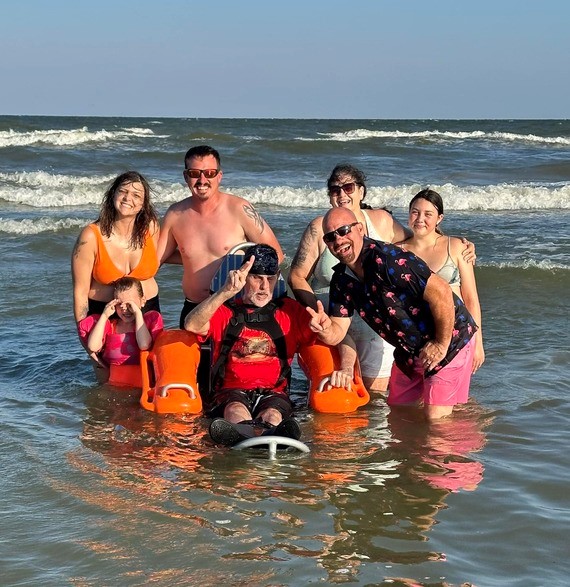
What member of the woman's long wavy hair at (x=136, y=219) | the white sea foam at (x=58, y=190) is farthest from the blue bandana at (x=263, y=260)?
the white sea foam at (x=58, y=190)

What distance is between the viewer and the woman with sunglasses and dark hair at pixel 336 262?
610cm

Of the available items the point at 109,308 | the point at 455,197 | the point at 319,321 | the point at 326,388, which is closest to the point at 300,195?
the point at 455,197

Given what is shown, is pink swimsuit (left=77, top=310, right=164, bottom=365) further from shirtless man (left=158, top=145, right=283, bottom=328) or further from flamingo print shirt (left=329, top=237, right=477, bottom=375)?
flamingo print shirt (left=329, top=237, right=477, bottom=375)

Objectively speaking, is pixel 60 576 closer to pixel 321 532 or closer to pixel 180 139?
pixel 321 532

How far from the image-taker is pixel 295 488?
470 centimetres

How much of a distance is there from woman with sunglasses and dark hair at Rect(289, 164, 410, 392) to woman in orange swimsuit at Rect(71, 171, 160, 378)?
1048 mm

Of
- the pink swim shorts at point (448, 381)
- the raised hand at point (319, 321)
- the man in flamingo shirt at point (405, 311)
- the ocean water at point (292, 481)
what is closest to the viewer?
the ocean water at point (292, 481)

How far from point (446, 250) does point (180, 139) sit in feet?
88.7

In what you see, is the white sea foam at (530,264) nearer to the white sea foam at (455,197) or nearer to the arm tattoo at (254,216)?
the arm tattoo at (254,216)

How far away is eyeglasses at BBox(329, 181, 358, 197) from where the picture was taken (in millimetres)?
6098

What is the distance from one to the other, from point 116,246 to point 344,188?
1642mm

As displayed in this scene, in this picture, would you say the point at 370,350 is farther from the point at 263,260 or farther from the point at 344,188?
the point at 263,260

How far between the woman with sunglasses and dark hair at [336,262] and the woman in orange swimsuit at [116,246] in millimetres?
1048

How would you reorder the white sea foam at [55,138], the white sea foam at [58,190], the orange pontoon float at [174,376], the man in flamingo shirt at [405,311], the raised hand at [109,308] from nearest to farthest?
the man in flamingo shirt at [405,311] < the orange pontoon float at [174,376] < the raised hand at [109,308] < the white sea foam at [58,190] < the white sea foam at [55,138]
